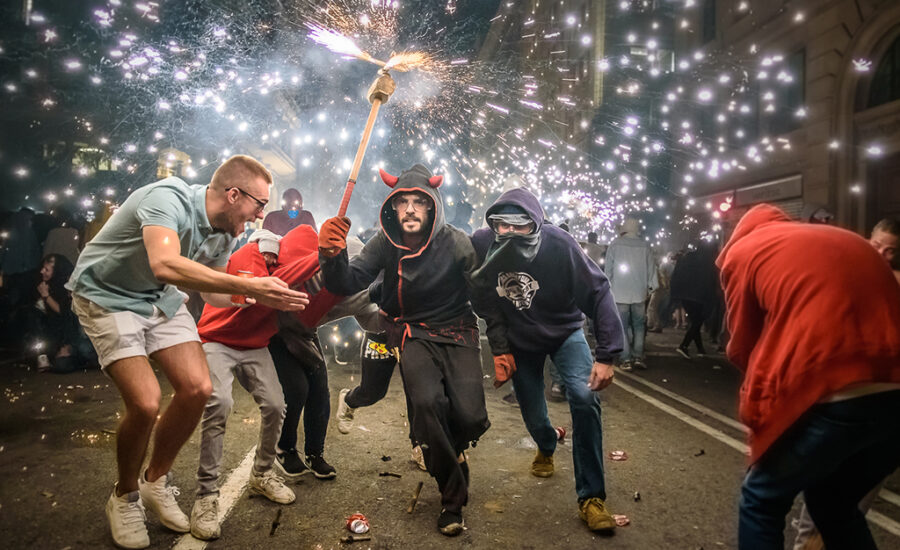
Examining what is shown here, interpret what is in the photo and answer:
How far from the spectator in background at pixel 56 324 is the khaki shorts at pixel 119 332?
5.83 metres

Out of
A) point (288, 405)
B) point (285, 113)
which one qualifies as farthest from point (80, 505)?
point (285, 113)

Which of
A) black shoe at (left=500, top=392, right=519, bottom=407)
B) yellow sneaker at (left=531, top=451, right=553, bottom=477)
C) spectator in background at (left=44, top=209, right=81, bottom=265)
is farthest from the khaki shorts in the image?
spectator in background at (left=44, top=209, right=81, bottom=265)

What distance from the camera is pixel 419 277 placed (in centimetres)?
394

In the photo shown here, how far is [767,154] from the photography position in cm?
1756

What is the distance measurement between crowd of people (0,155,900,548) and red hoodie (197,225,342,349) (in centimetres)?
1

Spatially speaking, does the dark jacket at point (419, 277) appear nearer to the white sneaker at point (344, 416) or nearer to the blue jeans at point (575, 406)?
the blue jeans at point (575, 406)

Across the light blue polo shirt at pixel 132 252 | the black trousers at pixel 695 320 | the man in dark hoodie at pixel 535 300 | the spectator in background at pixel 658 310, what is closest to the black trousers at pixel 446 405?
the man in dark hoodie at pixel 535 300

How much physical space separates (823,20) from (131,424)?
60.2 ft

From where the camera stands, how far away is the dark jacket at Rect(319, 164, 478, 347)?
392 cm

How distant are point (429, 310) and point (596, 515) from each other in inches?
67.6

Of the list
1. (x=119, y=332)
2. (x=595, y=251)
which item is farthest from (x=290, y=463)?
(x=595, y=251)

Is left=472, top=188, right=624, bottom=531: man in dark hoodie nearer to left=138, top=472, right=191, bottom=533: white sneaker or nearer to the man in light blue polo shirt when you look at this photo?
the man in light blue polo shirt

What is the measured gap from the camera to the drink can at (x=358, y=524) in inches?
129

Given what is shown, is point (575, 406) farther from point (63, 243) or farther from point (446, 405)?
point (63, 243)
